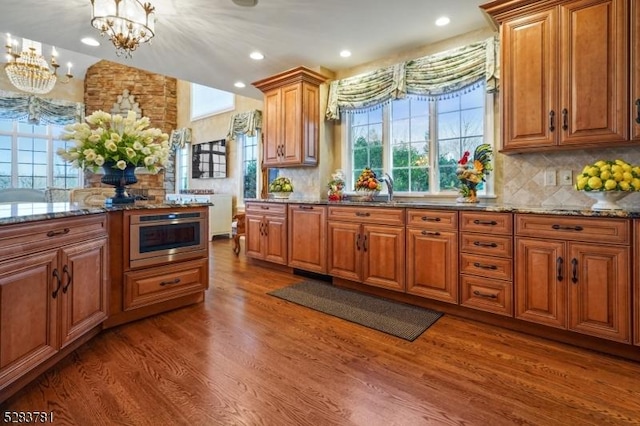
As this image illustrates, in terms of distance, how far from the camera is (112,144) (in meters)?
2.40

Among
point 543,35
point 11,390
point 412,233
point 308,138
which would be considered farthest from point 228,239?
point 543,35

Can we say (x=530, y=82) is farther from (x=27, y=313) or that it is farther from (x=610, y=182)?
(x=27, y=313)

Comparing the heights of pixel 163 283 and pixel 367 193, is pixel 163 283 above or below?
below

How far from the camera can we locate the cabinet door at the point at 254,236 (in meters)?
4.22

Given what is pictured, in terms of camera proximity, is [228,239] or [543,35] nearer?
[543,35]

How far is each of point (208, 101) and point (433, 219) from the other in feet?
22.2

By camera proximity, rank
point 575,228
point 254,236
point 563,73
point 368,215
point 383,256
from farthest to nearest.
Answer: point 254,236
point 368,215
point 383,256
point 563,73
point 575,228

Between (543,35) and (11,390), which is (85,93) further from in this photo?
(543,35)

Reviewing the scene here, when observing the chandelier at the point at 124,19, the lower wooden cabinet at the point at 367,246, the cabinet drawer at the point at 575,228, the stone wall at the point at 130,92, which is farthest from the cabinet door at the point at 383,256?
the stone wall at the point at 130,92

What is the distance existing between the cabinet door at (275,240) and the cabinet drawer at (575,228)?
2.49m

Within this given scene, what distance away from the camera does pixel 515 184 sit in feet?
9.38

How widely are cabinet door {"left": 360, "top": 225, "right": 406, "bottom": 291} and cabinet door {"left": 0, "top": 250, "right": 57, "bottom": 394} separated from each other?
7.78 ft

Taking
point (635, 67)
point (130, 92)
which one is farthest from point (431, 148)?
point (130, 92)

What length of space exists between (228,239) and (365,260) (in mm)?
4323
